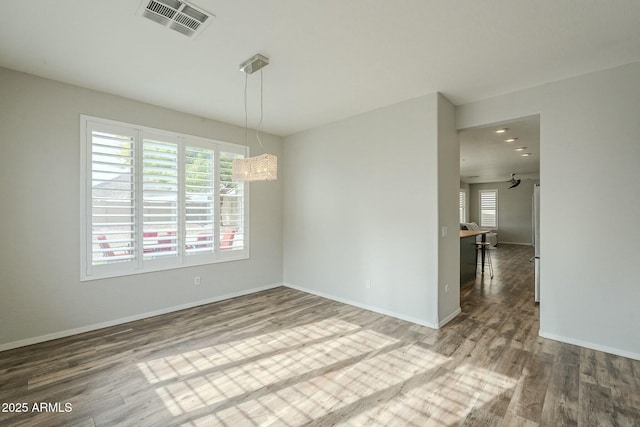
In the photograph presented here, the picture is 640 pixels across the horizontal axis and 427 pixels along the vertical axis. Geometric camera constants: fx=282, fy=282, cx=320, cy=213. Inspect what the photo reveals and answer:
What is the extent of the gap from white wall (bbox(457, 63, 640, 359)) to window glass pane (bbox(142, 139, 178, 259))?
15.1 feet

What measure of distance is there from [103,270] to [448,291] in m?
4.36

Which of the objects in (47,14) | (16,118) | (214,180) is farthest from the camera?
(214,180)

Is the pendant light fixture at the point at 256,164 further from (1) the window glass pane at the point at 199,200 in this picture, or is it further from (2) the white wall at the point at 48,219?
(2) the white wall at the point at 48,219

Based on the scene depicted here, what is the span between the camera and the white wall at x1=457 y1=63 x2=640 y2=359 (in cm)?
274

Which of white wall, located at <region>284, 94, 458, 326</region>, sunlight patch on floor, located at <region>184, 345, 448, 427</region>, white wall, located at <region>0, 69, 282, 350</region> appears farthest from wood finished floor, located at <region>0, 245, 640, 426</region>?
white wall, located at <region>284, 94, 458, 326</region>

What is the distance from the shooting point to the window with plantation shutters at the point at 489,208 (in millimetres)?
11891

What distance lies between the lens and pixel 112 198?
3514 mm

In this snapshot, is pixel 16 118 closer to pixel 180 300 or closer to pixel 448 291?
pixel 180 300

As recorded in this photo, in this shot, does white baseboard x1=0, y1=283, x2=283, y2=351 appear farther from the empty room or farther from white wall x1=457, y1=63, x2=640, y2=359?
white wall x1=457, y1=63, x2=640, y2=359

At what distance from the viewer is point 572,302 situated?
3.02 meters

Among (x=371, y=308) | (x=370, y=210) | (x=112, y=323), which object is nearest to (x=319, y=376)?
(x=371, y=308)

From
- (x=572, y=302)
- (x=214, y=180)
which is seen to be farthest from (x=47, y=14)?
(x=572, y=302)

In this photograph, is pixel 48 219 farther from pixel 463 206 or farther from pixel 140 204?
pixel 463 206

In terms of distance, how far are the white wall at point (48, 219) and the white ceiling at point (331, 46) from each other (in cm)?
26
